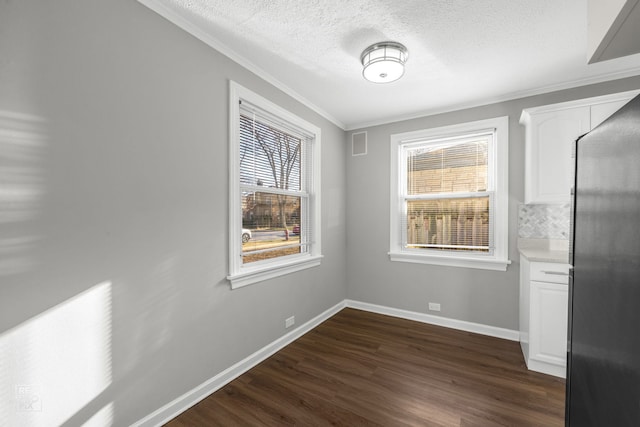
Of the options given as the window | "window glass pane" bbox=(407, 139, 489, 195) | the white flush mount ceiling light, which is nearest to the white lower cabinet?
"window glass pane" bbox=(407, 139, 489, 195)

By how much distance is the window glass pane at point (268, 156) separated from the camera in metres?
2.41

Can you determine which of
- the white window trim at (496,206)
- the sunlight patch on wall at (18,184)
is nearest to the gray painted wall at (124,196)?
the sunlight patch on wall at (18,184)

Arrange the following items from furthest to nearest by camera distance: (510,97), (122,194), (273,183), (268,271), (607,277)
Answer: (510,97), (273,183), (268,271), (122,194), (607,277)

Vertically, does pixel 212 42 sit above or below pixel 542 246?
above

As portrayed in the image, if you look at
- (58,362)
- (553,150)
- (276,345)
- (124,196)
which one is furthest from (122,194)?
(553,150)

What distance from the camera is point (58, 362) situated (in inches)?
51.3

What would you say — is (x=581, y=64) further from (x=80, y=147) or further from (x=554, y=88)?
(x=80, y=147)

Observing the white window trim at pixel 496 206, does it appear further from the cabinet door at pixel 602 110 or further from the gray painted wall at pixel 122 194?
the gray painted wall at pixel 122 194

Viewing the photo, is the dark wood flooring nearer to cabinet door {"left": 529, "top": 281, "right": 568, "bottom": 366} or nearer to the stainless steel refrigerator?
cabinet door {"left": 529, "top": 281, "right": 568, "bottom": 366}

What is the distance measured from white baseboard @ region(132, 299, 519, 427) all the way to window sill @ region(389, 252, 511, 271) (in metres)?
0.64

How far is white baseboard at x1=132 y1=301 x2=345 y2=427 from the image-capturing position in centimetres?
170

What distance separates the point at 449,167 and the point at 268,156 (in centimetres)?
A: 214

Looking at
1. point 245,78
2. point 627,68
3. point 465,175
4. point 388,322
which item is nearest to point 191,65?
point 245,78

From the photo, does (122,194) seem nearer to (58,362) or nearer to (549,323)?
(58,362)
